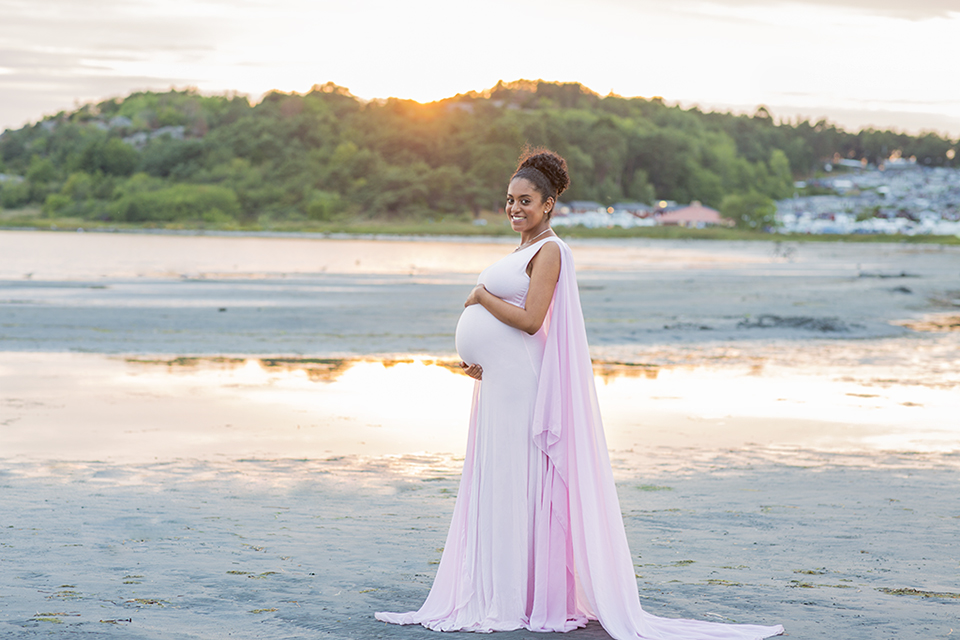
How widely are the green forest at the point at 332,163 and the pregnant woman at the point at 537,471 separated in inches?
5301

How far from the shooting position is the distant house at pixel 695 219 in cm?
15150

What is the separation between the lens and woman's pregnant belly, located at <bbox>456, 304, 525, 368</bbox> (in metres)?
4.38

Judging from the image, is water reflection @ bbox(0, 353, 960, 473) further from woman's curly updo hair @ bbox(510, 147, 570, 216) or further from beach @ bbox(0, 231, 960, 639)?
woman's curly updo hair @ bbox(510, 147, 570, 216)

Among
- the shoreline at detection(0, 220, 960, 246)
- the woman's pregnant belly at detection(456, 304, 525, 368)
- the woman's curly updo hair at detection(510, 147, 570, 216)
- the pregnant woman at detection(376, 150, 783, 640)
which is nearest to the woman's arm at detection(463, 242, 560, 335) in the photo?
the pregnant woman at detection(376, 150, 783, 640)

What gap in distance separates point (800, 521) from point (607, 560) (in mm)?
2643

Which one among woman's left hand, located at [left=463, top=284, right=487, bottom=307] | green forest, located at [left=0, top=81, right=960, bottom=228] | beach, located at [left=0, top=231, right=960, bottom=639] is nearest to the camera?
woman's left hand, located at [left=463, top=284, right=487, bottom=307]

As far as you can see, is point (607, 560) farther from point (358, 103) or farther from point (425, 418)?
point (358, 103)

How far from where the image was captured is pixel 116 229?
138 metres

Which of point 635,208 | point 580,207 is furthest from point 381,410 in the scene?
point 635,208

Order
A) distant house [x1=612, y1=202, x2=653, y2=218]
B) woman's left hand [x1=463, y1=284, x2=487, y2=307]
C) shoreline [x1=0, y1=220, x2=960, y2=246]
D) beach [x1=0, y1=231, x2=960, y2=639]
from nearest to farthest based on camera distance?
woman's left hand [x1=463, y1=284, x2=487, y2=307] < beach [x1=0, y1=231, x2=960, y2=639] < shoreline [x1=0, y1=220, x2=960, y2=246] < distant house [x1=612, y1=202, x2=653, y2=218]

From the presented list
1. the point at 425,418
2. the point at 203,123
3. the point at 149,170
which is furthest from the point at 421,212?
the point at 425,418

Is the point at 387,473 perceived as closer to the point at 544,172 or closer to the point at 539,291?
the point at 539,291

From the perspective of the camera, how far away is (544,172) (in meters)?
4.37

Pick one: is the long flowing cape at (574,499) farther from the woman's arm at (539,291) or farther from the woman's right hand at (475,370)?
the woman's right hand at (475,370)
